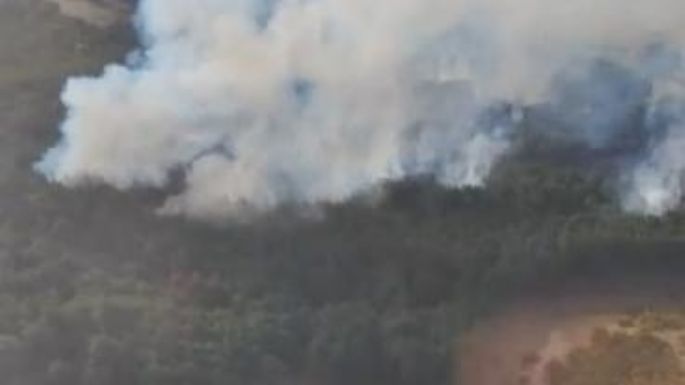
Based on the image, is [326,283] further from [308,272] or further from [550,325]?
[550,325]

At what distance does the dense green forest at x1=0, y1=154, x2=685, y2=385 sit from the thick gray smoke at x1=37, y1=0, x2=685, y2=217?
0.80 meters

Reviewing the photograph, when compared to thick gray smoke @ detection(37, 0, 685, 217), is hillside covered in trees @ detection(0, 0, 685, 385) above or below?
below

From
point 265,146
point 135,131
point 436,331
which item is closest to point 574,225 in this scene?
point 436,331

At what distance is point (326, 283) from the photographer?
3716 cm

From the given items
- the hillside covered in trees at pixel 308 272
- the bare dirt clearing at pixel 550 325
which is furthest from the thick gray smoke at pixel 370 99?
the bare dirt clearing at pixel 550 325

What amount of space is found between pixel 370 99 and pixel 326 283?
4555 mm

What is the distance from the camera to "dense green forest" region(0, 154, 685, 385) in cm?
3491

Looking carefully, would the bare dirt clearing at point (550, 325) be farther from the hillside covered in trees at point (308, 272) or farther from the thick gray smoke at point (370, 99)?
the thick gray smoke at point (370, 99)

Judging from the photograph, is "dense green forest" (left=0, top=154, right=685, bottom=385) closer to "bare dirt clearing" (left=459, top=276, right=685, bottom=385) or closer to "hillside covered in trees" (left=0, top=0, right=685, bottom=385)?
"hillside covered in trees" (left=0, top=0, right=685, bottom=385)

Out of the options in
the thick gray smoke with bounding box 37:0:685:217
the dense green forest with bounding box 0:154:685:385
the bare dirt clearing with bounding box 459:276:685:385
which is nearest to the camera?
the dense green forest with bounding box 0:154:685:385

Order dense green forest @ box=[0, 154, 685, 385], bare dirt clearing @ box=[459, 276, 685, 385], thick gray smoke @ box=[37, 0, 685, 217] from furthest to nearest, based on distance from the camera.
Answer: thick gray smoke @ box=[37, 0, 685, 217] → bare dirt clearing @ box=[459, 276, 685, 385] → dense green forest @ box=[0, 154, 685, 385]

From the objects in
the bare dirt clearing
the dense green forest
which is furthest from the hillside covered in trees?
the bare dirt clearing

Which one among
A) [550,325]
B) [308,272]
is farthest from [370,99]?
[550,325]

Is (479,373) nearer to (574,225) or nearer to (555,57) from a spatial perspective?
(574,225)
